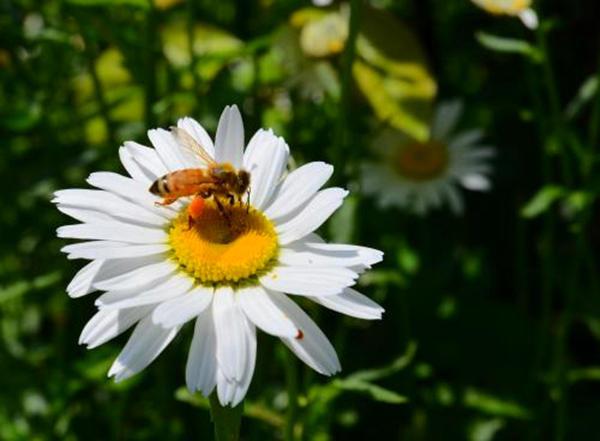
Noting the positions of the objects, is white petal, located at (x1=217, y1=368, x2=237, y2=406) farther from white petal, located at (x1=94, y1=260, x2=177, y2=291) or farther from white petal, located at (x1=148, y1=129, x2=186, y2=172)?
white petal, located at (x1=148, y1=129, x2=186, y2=172)

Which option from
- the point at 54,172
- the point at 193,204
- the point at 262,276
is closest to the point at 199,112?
the point at 54,172

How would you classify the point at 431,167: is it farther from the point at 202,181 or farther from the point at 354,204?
the point at 202,181

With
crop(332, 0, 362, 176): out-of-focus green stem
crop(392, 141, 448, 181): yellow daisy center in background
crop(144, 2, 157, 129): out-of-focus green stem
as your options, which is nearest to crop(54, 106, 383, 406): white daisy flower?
crop(332, 0, 362, 176): out-of-focus green stem

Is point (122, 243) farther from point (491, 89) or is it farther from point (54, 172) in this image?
point (491, 89)

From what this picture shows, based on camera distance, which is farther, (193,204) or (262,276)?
(193,204)

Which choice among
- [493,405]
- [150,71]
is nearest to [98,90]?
[150,71]
